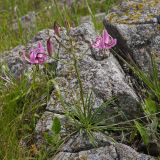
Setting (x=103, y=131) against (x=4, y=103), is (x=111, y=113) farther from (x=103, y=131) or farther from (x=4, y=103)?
(x=4, y=103)

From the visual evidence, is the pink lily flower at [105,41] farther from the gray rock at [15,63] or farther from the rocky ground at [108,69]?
the gray rock at [15,63]

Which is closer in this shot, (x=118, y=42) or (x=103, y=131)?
(x=103, y=131)

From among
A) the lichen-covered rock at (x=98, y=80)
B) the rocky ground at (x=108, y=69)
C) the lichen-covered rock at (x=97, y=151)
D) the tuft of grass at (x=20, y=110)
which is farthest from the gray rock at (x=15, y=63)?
the lichen-covered rock at (x=97, y=151)

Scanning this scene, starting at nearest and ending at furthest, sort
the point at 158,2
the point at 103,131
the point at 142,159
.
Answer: the point at 142,159
the point at 103,131
the point at 158,2

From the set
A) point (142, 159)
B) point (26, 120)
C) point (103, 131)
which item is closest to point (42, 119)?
point (26, 120)

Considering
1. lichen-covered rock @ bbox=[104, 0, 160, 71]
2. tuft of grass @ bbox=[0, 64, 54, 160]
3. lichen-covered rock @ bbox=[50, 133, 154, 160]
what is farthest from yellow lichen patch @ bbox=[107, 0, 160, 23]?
lichen-covered rock @ bbox=[50, 133, 154, 160]

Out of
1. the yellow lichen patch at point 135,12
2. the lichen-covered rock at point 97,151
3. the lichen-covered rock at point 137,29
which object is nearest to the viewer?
the lichen-covered rock at point 97,151

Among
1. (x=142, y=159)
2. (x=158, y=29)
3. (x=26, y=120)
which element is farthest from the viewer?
(x=158, y=29)

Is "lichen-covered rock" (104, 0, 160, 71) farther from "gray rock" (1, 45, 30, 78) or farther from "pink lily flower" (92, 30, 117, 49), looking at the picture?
"gray rock" (1, 45, 30, 78)
